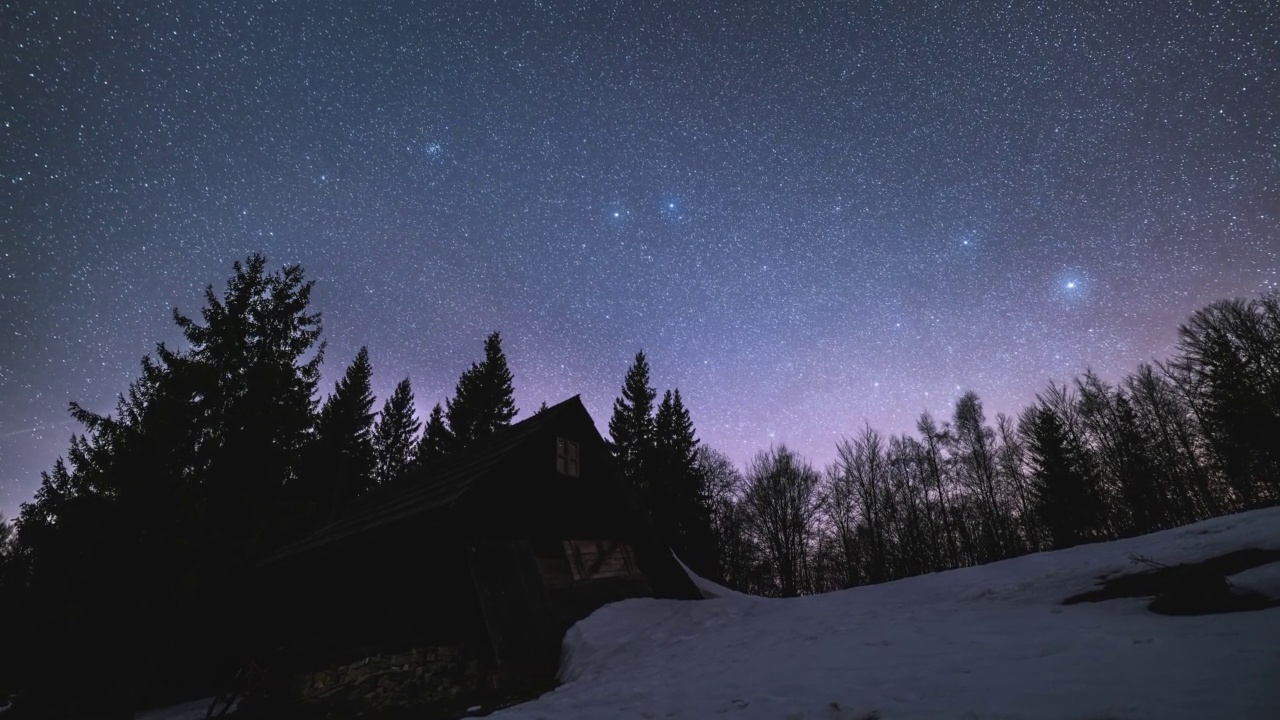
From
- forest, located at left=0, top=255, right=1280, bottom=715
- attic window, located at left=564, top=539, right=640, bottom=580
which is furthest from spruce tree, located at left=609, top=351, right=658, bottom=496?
attic window, located at left=564, top=539, right=640, bottom=580

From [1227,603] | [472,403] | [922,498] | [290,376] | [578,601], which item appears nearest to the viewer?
[1227,603]

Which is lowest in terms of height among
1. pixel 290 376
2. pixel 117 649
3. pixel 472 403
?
pixel 117 649

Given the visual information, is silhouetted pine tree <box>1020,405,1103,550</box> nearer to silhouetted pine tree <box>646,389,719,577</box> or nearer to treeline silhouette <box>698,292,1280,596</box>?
treeline silhouette <box>698,292,1280,596</box>

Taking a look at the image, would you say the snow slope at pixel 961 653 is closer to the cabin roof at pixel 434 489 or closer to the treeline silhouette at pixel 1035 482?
the cabin roof at pixel 434 489

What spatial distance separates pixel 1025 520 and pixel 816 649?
1483 inches

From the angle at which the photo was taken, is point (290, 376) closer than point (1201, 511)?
Yes

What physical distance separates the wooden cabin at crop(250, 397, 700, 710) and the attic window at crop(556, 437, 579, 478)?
0.04 metres

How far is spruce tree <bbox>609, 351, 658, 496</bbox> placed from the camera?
115 ft

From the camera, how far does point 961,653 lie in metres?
5.07

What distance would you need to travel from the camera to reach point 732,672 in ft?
20.3

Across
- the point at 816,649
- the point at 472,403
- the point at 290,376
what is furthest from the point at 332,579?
the point at 472,403

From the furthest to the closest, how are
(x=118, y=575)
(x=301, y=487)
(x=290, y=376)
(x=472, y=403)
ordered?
(x=472, y=403) < (x=301, y=487) < (x=290, y=376) < (x=118, y=575)

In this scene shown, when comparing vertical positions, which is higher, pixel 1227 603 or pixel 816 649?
pixel 1227 603

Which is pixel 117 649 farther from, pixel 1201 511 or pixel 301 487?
pixel 1201 511
